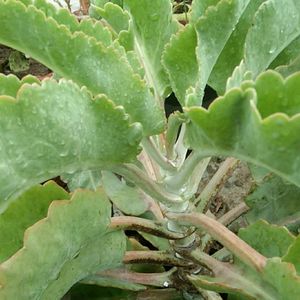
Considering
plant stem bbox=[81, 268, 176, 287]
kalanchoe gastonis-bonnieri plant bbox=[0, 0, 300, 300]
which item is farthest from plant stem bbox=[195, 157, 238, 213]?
plant stem bbox=[81, 268, 176, 287]

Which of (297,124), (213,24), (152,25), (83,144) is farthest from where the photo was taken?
(152,25)

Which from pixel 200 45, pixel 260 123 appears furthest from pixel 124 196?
pixel 260 123

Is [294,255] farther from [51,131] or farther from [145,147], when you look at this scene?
[51,131]

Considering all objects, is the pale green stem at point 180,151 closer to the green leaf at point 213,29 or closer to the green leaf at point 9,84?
the green leaf at point 213,29

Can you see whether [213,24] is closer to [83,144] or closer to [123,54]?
[123,54]

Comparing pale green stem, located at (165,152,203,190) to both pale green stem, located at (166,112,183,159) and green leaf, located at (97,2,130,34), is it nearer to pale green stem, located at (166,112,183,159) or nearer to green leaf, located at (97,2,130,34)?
pale green stem, located at (166,112,183,159)

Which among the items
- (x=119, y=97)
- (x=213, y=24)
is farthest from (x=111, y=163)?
(x=213, y=24)
